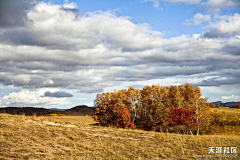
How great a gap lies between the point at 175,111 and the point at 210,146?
28969 mm

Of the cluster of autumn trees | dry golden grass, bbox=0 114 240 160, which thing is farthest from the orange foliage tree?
dry golden grass, bbox=0 114 240 160

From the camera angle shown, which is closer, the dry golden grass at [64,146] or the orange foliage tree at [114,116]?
the dry golden grass at [64,146]

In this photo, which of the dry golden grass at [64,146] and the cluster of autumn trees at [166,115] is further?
the cluster of autumn trees at [166,115]

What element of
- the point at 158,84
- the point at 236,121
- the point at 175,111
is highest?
the point at 158,84

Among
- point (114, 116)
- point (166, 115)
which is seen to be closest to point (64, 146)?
point (114, 116)

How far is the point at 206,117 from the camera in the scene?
→ 5256cm

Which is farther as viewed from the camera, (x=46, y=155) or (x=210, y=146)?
(x=210, y=146)

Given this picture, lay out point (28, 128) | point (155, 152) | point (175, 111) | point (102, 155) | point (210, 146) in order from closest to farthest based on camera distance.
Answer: point (102, 155), point (155, 152), point (28, 128), point (210, 146), point (175, 111)

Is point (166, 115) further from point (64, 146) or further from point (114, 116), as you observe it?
point (64, 146)

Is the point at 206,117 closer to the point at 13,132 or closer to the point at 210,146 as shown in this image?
the point at 210,146

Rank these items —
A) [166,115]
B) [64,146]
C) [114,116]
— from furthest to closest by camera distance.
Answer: [166,115] < [114,116] < [64,146]

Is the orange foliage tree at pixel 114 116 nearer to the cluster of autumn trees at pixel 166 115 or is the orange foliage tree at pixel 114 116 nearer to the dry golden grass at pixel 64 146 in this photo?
the cluster of autumn trees at pixel 166 115

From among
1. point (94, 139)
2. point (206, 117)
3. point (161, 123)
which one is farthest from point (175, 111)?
point (94, 139)

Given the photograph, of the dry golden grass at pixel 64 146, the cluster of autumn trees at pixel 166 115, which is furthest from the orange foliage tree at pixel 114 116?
the dry golden grass at pixel 64 146
